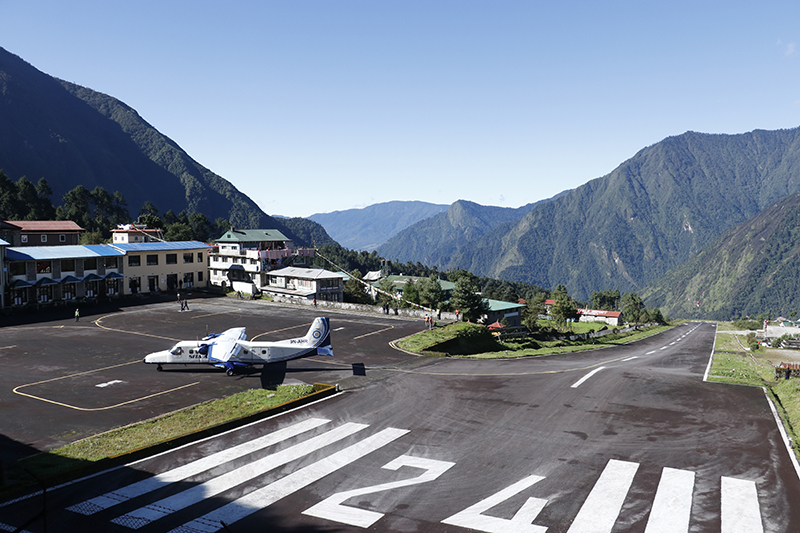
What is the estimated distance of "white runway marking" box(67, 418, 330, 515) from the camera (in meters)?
15.9

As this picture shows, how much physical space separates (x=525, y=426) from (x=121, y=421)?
20372 mm

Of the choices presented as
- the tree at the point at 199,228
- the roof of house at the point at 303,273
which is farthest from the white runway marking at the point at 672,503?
the tree at the point at 199,228

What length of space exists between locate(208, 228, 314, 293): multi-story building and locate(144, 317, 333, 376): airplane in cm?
5689

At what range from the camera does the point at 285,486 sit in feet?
57.0

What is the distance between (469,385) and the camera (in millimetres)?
31703

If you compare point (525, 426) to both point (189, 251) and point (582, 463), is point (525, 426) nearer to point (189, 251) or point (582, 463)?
point (582, 463)

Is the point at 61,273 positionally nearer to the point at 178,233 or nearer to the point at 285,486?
the point at 178,233

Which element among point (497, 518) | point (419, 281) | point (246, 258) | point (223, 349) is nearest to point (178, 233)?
point (246, 258)

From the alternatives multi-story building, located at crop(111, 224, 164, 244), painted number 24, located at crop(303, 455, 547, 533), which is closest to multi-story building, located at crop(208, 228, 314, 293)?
multi-story building, located at crop(111, 224, 164, 244)

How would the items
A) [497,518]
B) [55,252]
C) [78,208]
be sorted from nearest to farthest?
[497,518], [55,252], [78,208]

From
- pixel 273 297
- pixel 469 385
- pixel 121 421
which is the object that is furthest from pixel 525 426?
pixel 273 297

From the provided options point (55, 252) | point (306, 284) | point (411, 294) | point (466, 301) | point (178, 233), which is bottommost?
point (411, 294)

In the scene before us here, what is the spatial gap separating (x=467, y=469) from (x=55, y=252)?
246 ft

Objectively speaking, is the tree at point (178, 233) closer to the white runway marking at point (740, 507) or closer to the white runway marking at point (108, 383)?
the white runway marking at point (108, 383)
